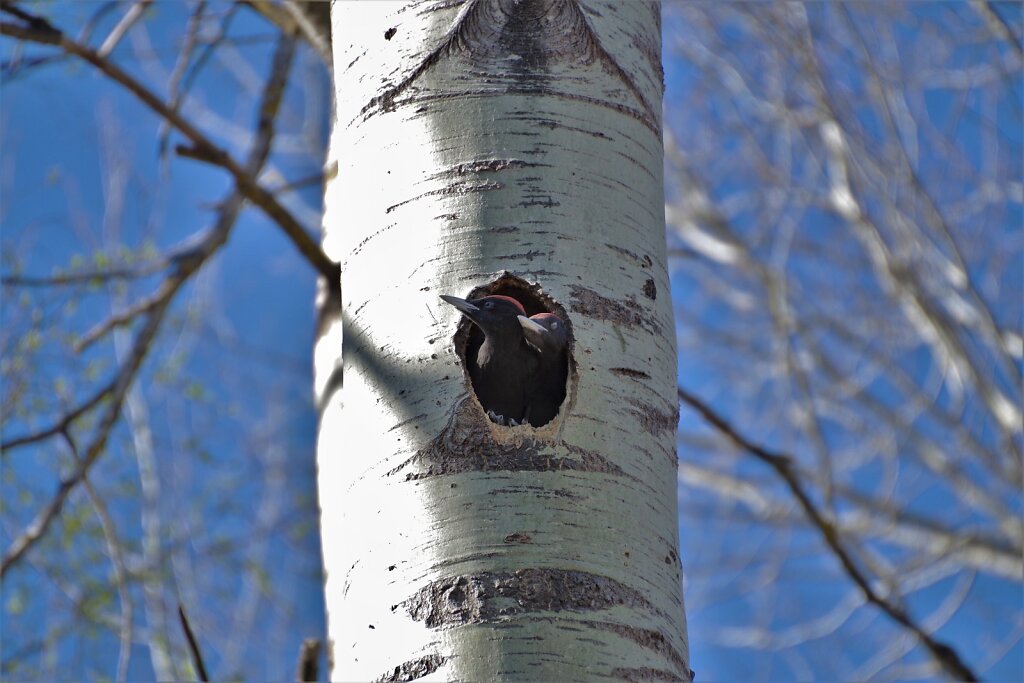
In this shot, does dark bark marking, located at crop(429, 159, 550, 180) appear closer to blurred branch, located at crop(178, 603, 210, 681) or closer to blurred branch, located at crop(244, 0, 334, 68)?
blurred branch, located at crop(178, 603, 210, 681)

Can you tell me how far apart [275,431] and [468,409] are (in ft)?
28.5

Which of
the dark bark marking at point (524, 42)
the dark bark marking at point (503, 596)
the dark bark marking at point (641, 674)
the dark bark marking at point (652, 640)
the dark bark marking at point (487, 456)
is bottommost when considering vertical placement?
the dark bark marking at point (641, 674)

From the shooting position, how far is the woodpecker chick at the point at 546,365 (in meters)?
1.82

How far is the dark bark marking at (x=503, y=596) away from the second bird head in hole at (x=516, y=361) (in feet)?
1.05

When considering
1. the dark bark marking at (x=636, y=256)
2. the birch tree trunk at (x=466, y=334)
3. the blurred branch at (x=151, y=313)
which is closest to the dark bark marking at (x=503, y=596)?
the birch tree trunk at (x=466, y=334)

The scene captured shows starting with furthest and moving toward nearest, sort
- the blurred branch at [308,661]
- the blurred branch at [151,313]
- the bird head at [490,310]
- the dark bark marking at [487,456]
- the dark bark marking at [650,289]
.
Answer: the blurred branch at [151,313] → the blurred branch at [308,661] → the dark bark marking at [650,289] → the bird head at [490,310] → the dark bark marking at [487,456]

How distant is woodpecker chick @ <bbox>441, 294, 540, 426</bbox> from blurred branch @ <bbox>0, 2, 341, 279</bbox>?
32.4 inches

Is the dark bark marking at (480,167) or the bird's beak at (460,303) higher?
the dark bark marking at (480,167)

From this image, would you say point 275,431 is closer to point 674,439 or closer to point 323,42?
point 323,42

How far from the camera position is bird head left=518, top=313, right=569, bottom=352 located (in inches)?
70.9

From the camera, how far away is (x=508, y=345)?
188cm

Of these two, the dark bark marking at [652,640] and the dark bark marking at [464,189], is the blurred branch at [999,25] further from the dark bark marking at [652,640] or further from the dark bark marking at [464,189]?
the dark bark marking at [652,640]

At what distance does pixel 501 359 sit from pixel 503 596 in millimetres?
535

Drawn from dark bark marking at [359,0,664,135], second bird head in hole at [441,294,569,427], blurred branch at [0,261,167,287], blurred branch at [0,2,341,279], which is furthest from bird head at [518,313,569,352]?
blurred branch at [0,261,167,287]
